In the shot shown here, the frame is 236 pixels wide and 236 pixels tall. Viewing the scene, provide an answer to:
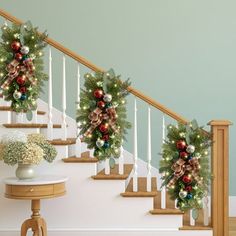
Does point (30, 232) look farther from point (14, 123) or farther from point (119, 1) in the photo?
point (119, 1)

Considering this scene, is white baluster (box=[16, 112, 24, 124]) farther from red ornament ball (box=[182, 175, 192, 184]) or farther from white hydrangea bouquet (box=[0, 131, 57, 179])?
red ornament ball (box=[182, 175, 192, 184])

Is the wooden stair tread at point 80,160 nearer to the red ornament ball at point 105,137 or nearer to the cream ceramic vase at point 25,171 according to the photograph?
the red ornament ball at point 105,137

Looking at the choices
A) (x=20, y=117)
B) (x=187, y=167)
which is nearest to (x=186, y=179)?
(x=187, y=167)

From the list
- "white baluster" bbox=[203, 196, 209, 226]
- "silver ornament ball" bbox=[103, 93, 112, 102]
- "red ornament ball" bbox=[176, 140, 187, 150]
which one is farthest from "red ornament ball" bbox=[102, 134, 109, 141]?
"white baluster" bbox=[203, 196, 209, 226]

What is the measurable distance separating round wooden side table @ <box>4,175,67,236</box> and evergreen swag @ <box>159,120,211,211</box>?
989 mm

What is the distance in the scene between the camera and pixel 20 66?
4.86m

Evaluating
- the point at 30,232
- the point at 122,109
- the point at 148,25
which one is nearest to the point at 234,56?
the point at 148,25

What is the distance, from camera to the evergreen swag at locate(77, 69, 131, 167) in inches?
189

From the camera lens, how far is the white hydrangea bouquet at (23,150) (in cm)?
446

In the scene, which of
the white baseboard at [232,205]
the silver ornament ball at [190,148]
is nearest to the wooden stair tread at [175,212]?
the silver ornament ball at [190,148]

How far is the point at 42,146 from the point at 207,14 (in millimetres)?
2916

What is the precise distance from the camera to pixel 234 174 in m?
6.28

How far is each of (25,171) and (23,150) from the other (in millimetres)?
220

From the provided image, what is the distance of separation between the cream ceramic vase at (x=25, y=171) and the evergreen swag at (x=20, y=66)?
0.59 m
